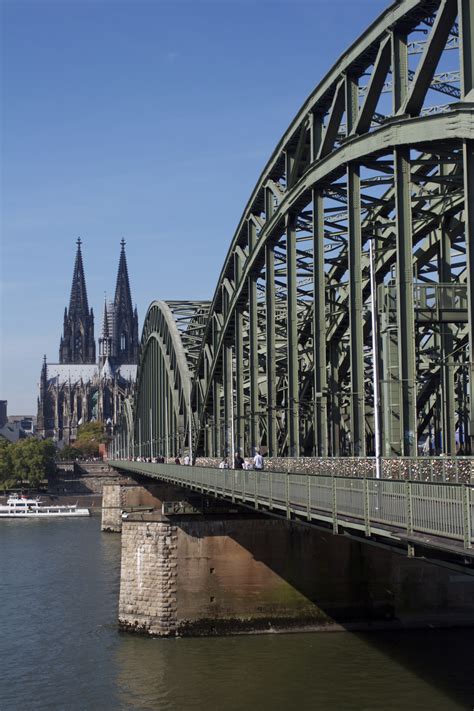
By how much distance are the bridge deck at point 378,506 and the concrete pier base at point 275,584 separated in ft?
23.7

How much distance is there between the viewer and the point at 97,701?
110 ft

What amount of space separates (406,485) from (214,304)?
132 ft

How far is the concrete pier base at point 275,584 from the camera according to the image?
41594 millimetres

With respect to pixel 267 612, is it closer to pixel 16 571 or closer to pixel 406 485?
pixel 406 485

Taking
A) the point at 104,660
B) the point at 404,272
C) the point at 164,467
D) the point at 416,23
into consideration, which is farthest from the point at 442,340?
the point at 164,467

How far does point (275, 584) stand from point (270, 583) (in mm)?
185

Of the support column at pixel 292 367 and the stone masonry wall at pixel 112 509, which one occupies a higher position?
the support column at pixel 292 367

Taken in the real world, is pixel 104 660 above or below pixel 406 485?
below

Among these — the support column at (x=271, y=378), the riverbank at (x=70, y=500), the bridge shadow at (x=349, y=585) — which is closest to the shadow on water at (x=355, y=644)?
the bridge shadow at (x=349, y=585)

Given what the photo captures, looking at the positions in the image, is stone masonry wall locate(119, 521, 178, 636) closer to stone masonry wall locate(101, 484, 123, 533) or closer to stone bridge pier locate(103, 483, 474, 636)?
stone bridge pier locate(103, 483, 474, 636)

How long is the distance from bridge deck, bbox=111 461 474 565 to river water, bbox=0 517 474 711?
5.44 metres

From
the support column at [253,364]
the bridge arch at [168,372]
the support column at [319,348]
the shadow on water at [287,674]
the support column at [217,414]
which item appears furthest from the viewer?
the bridge arch at [168,372]

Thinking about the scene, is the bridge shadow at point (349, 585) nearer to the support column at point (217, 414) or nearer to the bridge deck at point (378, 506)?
the bridge deck at point (378, 506)

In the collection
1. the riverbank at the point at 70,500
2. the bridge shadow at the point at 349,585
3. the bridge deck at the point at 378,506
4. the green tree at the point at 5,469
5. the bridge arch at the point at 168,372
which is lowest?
the bridge shadow at the point at 349,585
